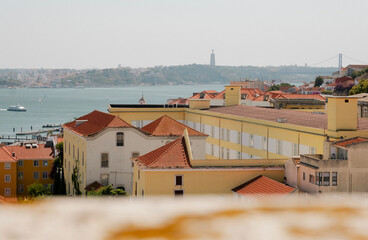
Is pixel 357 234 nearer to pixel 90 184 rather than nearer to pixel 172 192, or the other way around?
pixel 172 192

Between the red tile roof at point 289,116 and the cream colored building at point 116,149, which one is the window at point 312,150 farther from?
the cream colored building at point 116,149

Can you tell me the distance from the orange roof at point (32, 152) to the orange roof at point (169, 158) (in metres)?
41.7

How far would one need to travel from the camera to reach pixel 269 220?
219 cm

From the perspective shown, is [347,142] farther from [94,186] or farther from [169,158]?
[94,186]

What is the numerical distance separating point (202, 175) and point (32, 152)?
47258 millimetres

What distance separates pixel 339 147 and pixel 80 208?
77.7 ft

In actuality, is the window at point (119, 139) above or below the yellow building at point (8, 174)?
above

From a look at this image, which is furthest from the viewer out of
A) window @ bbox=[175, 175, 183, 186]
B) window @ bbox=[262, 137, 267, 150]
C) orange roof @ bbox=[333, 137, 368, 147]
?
window @ bbox=[262, 137, 267, 150]

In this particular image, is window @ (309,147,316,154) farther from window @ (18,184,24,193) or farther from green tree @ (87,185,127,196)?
window @ (18,184,24,193)

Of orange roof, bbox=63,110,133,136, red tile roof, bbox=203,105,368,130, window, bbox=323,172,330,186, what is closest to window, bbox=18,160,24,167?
orange roof, bbox=63,110,133,136

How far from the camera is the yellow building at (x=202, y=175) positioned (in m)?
26.4

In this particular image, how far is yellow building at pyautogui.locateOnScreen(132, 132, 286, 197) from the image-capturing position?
26406 mm

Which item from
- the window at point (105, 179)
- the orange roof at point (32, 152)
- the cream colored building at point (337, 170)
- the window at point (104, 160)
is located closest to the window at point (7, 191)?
the orange roof at point (32, 152)

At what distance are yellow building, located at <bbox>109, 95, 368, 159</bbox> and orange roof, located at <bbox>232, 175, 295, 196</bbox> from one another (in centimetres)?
415
